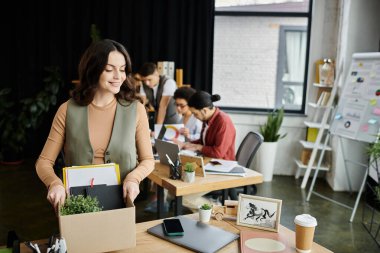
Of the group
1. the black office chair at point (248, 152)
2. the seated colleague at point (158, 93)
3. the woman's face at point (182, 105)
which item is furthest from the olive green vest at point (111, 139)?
the seated colleague at point (158, 93)

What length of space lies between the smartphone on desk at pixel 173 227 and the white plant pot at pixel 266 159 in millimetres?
3673

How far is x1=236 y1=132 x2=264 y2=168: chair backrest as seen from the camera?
132 inches

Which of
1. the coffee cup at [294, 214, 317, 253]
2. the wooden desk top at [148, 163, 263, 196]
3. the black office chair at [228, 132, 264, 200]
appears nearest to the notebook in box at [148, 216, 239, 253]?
the coffee cup at [294, 214, 317, 253]

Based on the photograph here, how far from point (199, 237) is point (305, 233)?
1.35 ft

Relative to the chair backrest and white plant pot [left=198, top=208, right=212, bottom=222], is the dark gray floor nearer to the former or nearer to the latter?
the chair backrest

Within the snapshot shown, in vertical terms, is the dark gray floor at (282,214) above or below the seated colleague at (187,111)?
below

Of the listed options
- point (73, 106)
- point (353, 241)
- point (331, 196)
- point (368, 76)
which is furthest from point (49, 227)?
point (368, 76)

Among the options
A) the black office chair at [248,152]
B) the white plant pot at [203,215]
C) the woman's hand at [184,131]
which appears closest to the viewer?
the white plant pot at [203,215]

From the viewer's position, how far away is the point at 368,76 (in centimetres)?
423

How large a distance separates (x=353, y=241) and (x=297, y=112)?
246 centimetres

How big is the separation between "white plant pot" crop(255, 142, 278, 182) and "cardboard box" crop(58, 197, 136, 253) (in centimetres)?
408

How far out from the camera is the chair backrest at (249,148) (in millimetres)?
3355

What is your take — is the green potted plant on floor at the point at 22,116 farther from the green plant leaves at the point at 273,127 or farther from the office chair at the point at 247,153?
the office chair at the point at 247,153

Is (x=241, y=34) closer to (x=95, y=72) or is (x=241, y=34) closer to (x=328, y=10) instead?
(x=328, y=10)
